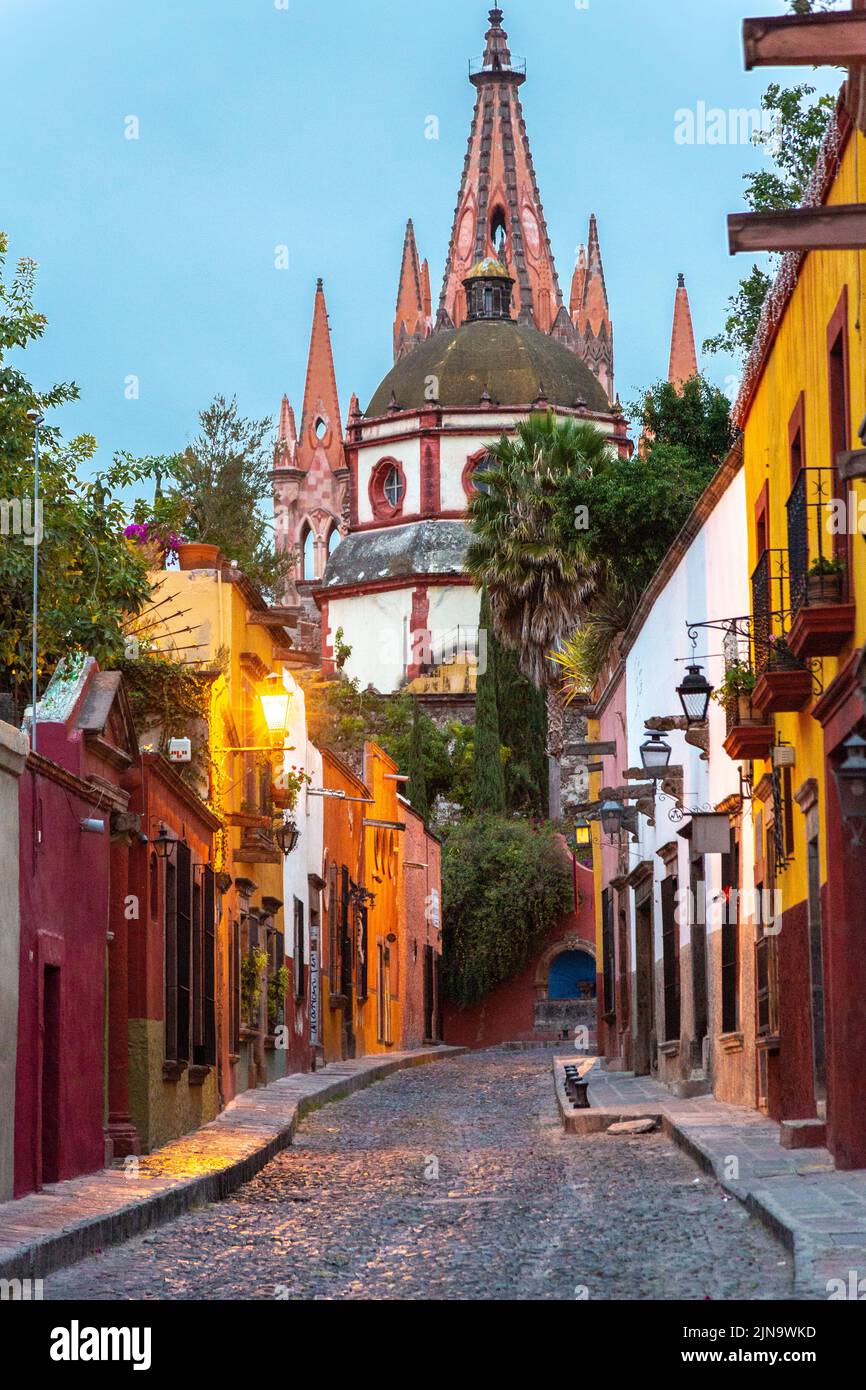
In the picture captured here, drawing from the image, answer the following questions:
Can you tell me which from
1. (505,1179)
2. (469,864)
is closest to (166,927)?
(505,1179)

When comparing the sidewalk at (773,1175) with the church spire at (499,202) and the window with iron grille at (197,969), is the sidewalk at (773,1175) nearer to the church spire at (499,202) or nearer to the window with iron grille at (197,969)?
the window with iron grille at (197,969)

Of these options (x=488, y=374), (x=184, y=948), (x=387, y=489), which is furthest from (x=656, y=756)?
(x=387, y=489)

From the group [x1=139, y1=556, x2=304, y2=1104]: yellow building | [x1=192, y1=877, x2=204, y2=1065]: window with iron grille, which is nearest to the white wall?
[x1=139, y1=556, x2=304, y2=1104]: yellow building

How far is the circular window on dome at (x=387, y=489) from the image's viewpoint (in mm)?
71188

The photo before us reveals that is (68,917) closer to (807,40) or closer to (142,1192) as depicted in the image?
A: (142,1192)

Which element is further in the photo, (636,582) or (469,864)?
(469,864)

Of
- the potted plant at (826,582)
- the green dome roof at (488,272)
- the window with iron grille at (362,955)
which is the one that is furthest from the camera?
the green dome roof at (488,272)

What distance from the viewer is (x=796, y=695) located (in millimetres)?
15930

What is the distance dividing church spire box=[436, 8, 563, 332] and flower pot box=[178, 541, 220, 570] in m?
68.3

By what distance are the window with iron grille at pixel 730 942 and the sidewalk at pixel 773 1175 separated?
83 centimetres

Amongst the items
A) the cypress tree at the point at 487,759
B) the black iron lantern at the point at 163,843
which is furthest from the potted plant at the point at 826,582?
the cypress tree at the point at 487,759

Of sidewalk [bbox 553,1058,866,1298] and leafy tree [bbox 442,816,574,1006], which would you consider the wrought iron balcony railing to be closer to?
sidewalk [bbox 553,1058,866,1298]
